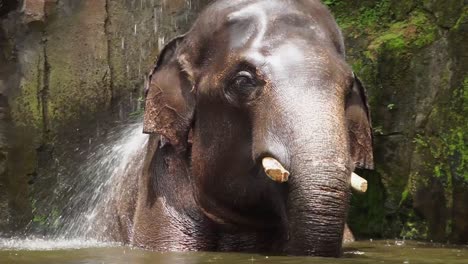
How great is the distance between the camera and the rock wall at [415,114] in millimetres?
8211

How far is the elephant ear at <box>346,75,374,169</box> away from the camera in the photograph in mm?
7418

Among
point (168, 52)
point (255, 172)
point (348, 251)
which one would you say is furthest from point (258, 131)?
point (168, 52)

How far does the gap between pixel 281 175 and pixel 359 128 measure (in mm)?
1661

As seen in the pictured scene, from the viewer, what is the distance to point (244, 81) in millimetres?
6816

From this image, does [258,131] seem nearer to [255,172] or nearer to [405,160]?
[255,172]

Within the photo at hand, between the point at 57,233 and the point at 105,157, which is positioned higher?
the point at 105,157

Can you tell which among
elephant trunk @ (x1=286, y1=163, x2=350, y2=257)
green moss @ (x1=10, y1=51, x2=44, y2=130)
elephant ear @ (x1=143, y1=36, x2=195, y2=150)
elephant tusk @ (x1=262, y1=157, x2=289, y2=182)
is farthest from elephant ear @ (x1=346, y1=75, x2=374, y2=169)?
green moss @ (x1=10, y1=51, x2=44, y2=130)

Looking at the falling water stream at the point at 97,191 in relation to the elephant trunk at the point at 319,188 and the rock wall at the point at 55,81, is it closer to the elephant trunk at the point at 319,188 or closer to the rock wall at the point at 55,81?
the rock wall at the point at 55,81

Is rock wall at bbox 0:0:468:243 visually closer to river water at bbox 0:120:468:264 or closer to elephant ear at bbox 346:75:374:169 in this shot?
river water at bbox 0:120:468:264

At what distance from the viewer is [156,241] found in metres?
7.47

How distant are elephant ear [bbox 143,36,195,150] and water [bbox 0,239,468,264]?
913mm

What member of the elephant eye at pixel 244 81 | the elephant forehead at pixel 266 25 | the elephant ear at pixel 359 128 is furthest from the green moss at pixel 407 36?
the elephant eye at pixel 244 81

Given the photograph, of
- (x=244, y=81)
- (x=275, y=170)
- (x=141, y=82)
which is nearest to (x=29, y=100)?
(x=141, y=82)

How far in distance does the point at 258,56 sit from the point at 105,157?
366 cm
